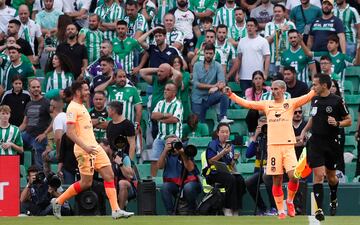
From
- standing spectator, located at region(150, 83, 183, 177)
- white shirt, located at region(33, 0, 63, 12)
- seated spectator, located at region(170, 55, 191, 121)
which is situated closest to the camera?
standing spectator, located at region(150, 83, 183, 177)

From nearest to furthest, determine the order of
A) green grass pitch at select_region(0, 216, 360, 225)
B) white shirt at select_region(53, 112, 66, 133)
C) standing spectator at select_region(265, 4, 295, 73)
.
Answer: green grass pitch at select_region(0, 216, 360, 225)
white shirt at select_region(53, 112, 66, 133)
standing spectator at select_region(265, 4, 295, 73)

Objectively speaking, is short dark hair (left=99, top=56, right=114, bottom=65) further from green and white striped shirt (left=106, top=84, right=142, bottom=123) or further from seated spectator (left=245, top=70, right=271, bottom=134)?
seated spectator (left=245, top=70, right=271, bottom=134)

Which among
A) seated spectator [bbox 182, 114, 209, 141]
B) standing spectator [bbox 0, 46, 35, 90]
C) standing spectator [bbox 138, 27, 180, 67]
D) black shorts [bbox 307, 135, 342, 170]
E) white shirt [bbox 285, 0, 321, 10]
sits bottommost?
black shorts [bbox 307, 135, 342, 170]

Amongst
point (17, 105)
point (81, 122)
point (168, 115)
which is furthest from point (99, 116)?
point (81, 122)

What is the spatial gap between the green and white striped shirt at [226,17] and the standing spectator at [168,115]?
2.84 m

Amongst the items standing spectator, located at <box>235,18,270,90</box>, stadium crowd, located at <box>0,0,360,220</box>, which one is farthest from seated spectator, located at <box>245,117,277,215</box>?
standing spectator, located at <box>235,18,270,90</box>

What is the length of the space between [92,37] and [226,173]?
16.6ft

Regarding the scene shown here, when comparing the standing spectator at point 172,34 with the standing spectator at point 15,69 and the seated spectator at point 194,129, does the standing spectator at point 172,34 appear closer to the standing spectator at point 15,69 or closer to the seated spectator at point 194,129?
the seated spectator at point 194,129

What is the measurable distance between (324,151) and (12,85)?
732 cm

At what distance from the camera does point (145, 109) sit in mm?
24422

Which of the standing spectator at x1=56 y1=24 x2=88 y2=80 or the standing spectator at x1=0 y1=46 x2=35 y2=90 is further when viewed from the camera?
the standing spectator at x1=0 y1=46 x2=35 y2=90

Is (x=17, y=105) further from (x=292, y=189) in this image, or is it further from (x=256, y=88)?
(x=292, y=189)

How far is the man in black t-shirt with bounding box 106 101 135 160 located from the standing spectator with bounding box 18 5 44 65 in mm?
3902

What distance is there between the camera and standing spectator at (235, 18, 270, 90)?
24156 millimetres
